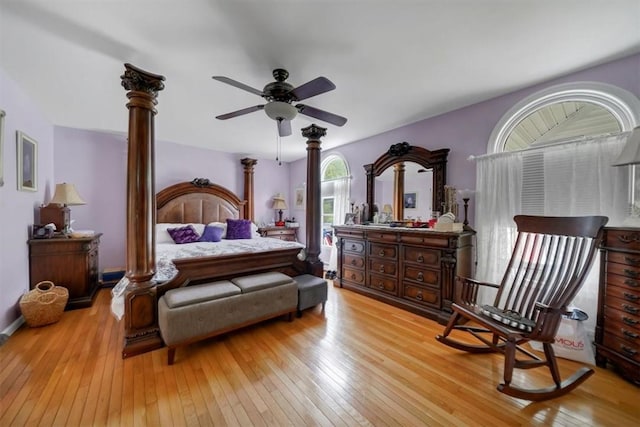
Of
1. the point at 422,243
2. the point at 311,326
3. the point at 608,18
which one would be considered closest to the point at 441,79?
the point at 608,18

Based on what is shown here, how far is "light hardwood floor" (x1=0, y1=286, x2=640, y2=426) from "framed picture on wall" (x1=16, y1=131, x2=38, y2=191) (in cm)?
156

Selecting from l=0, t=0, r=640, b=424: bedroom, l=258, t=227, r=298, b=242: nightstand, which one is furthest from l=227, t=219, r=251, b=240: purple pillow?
l=0, t=0, r=640, b=424: bedroom

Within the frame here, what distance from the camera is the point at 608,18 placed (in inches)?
65.9

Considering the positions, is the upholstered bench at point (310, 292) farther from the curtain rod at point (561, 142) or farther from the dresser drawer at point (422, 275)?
the curtain rod at point (561, 142)

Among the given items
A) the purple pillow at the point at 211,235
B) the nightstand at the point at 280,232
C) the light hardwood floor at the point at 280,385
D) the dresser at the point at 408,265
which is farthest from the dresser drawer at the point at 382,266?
the nightstand at the point at 280,232

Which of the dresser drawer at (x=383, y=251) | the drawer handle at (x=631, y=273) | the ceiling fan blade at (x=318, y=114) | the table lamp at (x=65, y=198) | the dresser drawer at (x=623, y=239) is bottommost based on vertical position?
the dresser drawer at (x=383, y=251)

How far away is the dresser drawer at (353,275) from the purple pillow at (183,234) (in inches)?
97.0

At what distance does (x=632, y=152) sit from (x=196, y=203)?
5.51 meters

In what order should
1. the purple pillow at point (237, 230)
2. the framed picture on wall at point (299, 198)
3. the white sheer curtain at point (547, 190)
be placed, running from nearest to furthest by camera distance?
the white sheer curtain at point (547, 190), the purple pillow at point (237, 230), the framed picture on wall at point (299, 198)

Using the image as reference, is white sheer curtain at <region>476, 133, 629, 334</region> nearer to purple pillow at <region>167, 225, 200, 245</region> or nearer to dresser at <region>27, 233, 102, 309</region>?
purple pillow at <region>167, 225, 200, 245</region>

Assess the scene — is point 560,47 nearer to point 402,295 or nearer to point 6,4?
point 402,295

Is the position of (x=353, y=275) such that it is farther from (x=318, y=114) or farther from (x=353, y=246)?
(x=318, y=114)

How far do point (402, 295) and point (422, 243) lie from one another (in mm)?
749

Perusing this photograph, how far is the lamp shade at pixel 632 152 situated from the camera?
174 centimetres
